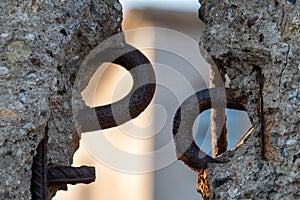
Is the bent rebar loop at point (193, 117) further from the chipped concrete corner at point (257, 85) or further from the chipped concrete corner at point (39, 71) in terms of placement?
the chipped concrete corner at point (39, 71)

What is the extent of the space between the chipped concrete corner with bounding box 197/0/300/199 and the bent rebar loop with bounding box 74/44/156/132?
0.34 feet

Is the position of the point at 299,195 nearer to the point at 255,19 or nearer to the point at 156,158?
the point at 255,19

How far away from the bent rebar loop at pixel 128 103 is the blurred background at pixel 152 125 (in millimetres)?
1397

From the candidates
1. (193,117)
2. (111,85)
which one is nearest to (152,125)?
(111,85)

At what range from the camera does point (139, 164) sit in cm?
313

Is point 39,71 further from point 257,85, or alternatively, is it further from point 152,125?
point 152,125

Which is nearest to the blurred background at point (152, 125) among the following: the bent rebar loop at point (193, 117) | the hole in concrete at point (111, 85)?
the hole in concrete at point (111, 85)

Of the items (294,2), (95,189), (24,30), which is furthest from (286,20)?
(95,189)

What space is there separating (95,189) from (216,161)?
2489 millimetres

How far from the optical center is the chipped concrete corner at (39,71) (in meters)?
1.00

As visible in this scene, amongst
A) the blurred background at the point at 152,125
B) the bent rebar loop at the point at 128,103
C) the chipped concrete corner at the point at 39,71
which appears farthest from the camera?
the blurred background at the point at 152,125

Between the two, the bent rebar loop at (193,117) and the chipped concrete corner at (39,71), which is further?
the bent rebar loop at (193,117)

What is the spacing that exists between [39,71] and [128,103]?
0.52ft

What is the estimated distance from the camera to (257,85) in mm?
1120
